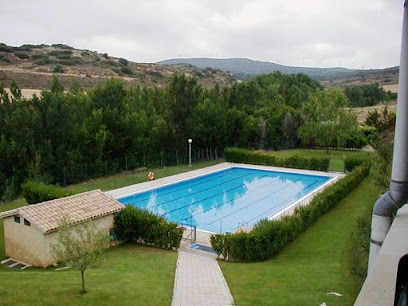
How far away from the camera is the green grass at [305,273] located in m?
10.1

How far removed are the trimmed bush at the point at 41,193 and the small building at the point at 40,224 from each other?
3.28 metres

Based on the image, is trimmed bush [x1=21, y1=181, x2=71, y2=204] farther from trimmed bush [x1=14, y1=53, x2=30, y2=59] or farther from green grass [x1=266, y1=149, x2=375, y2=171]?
trimmed bush [x1=14, y1=53, x2=30, y2=59]

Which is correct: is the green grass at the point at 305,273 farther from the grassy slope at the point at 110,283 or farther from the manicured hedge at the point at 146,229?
the manicured hedge at the point at 146,229

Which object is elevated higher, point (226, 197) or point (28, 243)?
point (28, 243)

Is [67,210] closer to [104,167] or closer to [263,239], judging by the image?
[263,239]

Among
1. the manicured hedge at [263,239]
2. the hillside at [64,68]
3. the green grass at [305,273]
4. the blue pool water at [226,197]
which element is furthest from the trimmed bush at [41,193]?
the hillside at [64,68]

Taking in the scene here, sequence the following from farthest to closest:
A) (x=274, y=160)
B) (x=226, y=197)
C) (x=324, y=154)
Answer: (x=324, y=154)
(x=274, y=160)
(x=226, y=197)

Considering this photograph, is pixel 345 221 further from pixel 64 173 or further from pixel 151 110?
pixel 151 110

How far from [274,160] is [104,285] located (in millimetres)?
25637

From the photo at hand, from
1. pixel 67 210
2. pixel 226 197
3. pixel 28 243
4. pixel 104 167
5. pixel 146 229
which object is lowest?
pixel 226 197

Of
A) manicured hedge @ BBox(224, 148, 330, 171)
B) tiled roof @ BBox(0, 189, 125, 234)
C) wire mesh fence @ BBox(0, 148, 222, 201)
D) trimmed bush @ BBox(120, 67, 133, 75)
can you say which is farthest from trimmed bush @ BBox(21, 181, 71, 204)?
trimmed bush @ BBox(120, 67, 133, 75)

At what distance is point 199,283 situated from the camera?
468 inches

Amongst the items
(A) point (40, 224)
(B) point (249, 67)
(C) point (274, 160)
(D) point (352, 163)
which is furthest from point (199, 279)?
(B) point (249, 67)

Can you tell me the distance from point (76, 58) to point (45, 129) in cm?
5816
